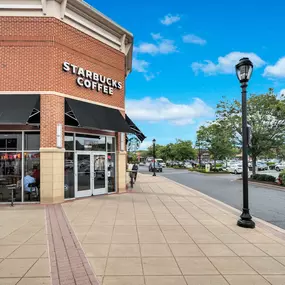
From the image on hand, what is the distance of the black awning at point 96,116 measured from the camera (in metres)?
11.8

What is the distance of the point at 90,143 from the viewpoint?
1377 cm

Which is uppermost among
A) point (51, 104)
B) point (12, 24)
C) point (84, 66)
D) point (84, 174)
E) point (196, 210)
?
point (12, 24)

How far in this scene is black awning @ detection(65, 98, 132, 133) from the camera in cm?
1182

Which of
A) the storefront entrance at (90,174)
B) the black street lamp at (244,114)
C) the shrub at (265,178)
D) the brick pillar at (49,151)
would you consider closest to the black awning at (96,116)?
the brick pillar at (49,151)

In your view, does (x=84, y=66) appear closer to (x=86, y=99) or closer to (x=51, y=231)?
(x=86, y=99)

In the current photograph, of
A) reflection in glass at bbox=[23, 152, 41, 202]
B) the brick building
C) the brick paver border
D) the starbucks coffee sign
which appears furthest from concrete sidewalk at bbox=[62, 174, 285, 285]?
the starbucks coffee sign

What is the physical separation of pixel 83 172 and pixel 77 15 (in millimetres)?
7490

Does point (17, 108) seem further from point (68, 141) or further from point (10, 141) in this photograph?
point (68, 141)

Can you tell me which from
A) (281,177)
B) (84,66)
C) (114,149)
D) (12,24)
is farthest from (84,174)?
(281,177)

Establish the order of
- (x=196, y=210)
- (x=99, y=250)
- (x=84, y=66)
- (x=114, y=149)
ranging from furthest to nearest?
(x=114, y=149) → (x=84, y=66) → (x=196, y=210) → (x=99, y=250)

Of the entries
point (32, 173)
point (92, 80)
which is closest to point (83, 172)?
point (32, 173)

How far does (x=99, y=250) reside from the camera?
18.7 feet

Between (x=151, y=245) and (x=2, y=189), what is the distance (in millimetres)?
8445

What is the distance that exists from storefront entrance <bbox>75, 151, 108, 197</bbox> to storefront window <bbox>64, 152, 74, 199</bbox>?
238mm
